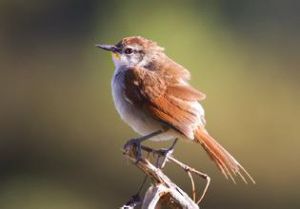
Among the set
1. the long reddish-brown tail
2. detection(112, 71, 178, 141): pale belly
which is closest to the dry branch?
the long reddish-brown tail

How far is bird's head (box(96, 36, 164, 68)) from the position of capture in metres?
5.62

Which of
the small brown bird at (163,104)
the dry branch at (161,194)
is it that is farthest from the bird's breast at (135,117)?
the dry branch at (161,194)

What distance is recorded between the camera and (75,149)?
47.3ft

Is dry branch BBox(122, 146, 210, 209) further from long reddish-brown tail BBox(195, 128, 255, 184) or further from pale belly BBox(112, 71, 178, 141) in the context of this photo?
pale belly BBox(112, 71, 178, 141)

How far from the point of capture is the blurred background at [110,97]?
13289 mm

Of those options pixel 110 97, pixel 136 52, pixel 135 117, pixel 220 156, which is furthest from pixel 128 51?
pixel 110 97

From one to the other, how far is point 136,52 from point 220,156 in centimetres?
115

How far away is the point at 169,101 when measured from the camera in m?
5.02

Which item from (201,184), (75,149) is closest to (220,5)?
(75,149)

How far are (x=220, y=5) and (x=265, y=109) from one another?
3.36m

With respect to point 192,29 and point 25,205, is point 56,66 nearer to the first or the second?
point 192,29

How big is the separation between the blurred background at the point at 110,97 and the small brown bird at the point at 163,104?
6.50 meters

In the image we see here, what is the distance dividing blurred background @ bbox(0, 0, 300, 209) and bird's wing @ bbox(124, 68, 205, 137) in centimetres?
665

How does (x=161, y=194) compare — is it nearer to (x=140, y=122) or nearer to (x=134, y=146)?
(x=134, y=146)
